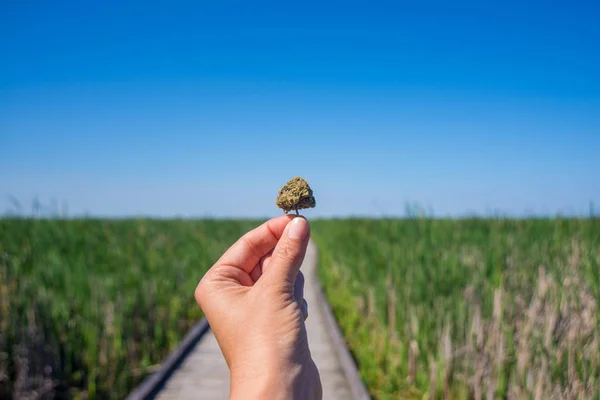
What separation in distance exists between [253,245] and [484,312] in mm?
2525

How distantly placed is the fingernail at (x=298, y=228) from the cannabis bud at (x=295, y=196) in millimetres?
77

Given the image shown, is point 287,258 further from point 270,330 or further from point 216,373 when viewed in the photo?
point 216,373

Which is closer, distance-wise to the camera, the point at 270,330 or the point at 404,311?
the point at 270,330

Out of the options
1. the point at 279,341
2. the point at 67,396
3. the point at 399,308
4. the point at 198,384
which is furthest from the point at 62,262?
the point at 279,341

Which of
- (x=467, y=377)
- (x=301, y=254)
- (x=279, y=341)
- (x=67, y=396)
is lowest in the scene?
(x=67, y=396)

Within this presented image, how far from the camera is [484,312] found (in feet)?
10.9

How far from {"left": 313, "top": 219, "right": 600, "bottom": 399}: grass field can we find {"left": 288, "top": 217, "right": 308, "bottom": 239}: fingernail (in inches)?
68.9

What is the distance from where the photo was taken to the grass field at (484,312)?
8.23 feet

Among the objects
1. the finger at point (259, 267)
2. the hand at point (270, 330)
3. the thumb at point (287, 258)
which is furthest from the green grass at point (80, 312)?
the thumb at point (287, 258)

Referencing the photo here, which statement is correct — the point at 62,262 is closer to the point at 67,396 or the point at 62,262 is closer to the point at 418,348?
the point at 67,396

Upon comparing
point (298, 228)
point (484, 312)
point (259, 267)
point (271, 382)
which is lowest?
point (484, 312)

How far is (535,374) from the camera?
106 inches

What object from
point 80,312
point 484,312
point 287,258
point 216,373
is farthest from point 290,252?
point 80,312

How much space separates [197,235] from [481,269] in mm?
7254
